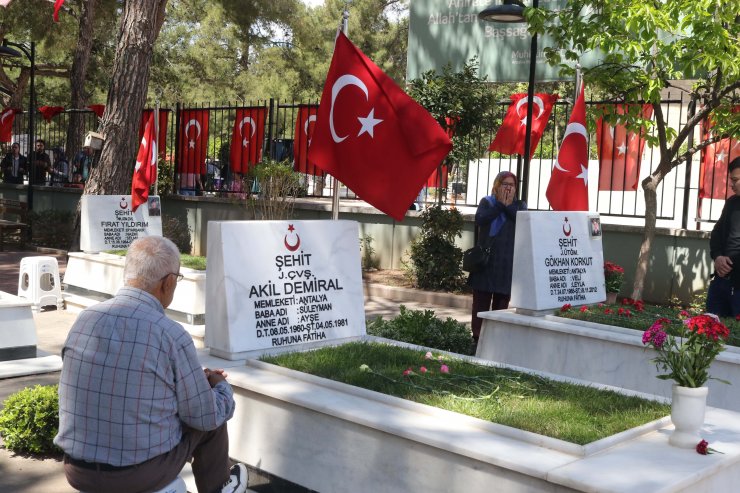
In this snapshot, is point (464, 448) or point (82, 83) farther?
point (82, 83)

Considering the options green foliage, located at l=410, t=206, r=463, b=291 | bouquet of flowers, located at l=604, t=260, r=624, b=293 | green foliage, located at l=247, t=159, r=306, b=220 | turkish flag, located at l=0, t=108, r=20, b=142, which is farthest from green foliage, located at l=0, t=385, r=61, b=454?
turkish flag, located at l=0, t=108, r=20, b=142

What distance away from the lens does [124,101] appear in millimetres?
14531

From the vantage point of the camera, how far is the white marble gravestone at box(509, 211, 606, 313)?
7836mm

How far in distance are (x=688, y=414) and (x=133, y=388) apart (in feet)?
7.97

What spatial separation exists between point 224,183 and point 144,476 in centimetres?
1558

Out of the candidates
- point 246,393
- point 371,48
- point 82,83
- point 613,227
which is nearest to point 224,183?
point 82,83

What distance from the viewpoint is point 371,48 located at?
39.6 m

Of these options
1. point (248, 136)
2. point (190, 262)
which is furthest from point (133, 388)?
point (248, 136)

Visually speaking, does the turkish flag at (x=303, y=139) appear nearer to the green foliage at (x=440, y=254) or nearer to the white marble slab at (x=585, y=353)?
the green foliage at (x=440, y=254)

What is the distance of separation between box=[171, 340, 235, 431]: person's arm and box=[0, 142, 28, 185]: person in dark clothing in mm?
21691

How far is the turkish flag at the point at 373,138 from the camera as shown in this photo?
6.08 m

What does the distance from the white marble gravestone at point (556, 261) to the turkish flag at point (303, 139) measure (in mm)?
8032

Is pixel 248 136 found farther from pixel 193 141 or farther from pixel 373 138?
pixel 373 138

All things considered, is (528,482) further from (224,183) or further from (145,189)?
(224,183)
